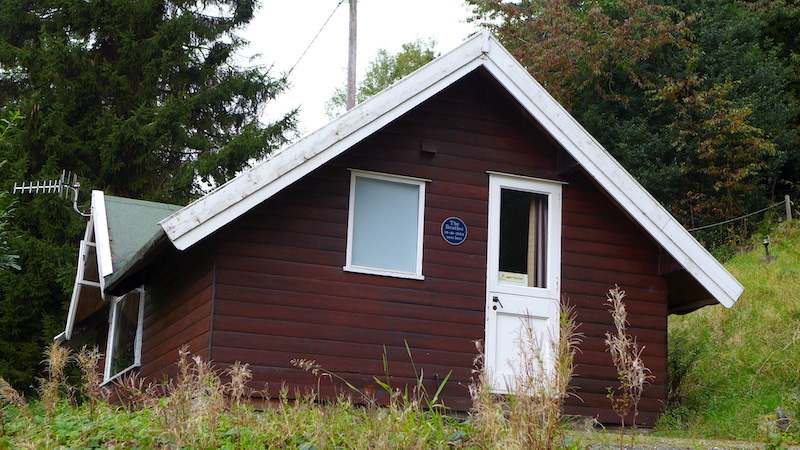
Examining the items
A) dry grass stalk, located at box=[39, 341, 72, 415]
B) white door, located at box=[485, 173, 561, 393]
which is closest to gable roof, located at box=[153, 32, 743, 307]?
white door, located at box=[485, 173, 561, 393]

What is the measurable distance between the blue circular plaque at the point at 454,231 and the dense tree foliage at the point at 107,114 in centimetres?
1107

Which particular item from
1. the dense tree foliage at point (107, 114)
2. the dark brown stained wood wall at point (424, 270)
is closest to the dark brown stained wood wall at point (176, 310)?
the dark brown stained wood wall at point (424, 270)

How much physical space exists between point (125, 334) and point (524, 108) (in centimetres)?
710

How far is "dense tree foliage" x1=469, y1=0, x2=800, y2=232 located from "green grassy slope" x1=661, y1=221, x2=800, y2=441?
650 cm

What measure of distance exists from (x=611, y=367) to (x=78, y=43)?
1581 cm

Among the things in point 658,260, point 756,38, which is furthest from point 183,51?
point 756,38

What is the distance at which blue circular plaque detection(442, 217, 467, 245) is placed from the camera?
1129cm

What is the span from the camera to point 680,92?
26297 mm

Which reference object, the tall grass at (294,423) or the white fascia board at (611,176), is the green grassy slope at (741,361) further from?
the tall grass at (294,423)

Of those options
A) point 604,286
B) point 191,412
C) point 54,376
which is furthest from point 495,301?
point 191,412

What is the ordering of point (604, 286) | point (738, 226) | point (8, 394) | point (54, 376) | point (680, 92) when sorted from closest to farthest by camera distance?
1. point (8, 394)
2. point (54, 376)
3. point (604, 286)
4. point (738, 226)
5. point (680, 92)

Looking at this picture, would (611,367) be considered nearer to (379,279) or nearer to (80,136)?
(379,279)

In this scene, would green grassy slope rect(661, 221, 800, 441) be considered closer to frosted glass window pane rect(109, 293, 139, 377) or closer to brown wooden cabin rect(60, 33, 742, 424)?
brown wooden cabin rect(60, 33, 742, 424)

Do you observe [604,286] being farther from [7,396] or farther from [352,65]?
[352,65]
